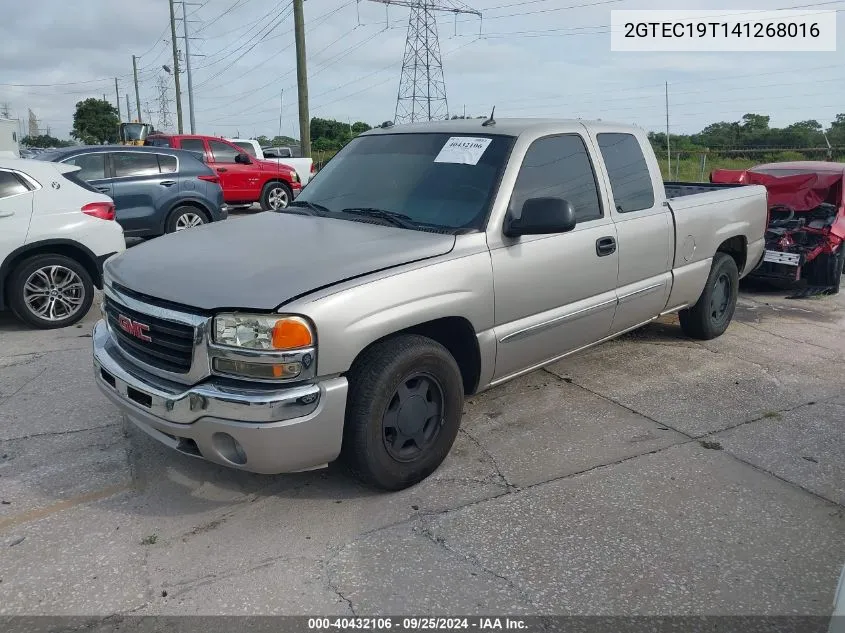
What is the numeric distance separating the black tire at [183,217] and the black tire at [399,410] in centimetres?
785

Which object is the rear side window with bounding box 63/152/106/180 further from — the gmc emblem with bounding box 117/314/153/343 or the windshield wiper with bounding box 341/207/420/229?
the gmc emblem with bounding box 117/314/153/343

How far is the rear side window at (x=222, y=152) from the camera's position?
15605mm

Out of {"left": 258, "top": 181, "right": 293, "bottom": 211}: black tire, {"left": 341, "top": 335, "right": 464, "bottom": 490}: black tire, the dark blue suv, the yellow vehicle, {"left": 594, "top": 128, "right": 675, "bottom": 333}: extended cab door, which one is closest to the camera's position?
{"left": 341, "top": 335, "right": 464, "bottom": 490}: black tire

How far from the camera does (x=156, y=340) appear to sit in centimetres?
323

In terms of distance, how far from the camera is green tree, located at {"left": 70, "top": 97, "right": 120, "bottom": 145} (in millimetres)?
67688

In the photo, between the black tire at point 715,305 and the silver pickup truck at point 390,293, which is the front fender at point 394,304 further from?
the black tire at point 715,305

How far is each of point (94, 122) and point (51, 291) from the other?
7082 cm

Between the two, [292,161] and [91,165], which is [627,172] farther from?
[292,161]

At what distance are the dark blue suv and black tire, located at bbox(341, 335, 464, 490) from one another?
7.79 meters

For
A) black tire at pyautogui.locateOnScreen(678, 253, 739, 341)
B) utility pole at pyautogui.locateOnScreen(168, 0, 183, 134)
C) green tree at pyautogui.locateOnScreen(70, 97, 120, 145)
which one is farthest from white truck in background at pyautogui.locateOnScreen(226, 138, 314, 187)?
green tree at pyautogui.locateOnScreen(70, 97, 120, 145)

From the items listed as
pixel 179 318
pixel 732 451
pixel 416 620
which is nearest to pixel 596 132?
pixel 732 451

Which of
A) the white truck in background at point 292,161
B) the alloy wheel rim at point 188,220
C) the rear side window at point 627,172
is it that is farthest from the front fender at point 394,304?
the white truck in background at point 292,161

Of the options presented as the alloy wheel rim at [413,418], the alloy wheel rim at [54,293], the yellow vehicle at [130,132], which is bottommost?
the alloy wheel rim at [413,418]

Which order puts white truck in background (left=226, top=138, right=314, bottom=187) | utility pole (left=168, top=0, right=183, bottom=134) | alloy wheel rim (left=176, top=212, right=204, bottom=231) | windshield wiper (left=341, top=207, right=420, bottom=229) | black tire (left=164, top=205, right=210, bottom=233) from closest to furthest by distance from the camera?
windshield wiper (left=341, top=207, right=420, bottom=229)
black tire (left=164, top=205, right=210, bottom=233)
alloy wheel rim (left=176, top=212, right=204, bottom=231)
white truck in background (left=226, top=138, right=314, bottom=187)
utility pole (left=168, top=0, right=183, bottom=134)
